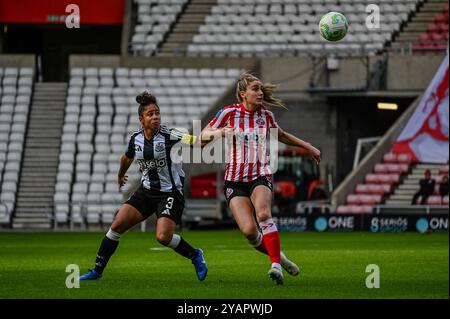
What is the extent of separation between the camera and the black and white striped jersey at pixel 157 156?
13.6 meters

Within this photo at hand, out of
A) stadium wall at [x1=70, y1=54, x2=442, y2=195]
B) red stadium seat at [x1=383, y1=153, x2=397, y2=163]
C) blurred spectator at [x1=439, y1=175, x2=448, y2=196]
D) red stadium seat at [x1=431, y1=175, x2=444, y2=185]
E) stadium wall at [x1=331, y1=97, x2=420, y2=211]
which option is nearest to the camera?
blurred spectator at [x1=439, y1=175, x2=448, y2=196]

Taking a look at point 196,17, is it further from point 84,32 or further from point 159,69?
point 84,32

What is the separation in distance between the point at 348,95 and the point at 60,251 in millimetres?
18790

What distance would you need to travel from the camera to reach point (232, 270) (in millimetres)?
15641

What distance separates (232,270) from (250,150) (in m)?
2.69

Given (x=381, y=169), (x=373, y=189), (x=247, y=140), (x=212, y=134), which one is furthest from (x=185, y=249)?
(x=381, y=169)

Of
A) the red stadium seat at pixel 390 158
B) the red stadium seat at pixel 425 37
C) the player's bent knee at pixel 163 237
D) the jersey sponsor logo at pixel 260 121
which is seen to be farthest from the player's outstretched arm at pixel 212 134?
the red stadium seat at pixel 425 37

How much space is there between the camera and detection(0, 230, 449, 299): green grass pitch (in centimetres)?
1177

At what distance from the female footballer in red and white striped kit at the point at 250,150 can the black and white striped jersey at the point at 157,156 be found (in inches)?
24.6

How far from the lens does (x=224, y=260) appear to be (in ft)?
59.7

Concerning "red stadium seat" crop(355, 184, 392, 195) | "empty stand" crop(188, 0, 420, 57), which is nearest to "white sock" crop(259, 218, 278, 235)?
"red stadium seat" crop(355, 184, 392, 195)

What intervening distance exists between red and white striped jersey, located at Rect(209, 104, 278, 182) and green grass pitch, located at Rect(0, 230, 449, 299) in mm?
1253

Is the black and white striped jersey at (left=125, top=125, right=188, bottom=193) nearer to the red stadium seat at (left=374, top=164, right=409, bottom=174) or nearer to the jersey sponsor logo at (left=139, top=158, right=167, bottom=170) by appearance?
the jersey sponsor logo at (left=139, top=158, right=167, bottom=170)

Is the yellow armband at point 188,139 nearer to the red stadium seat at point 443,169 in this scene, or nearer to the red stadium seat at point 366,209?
the red stadium seat at point 366,209
